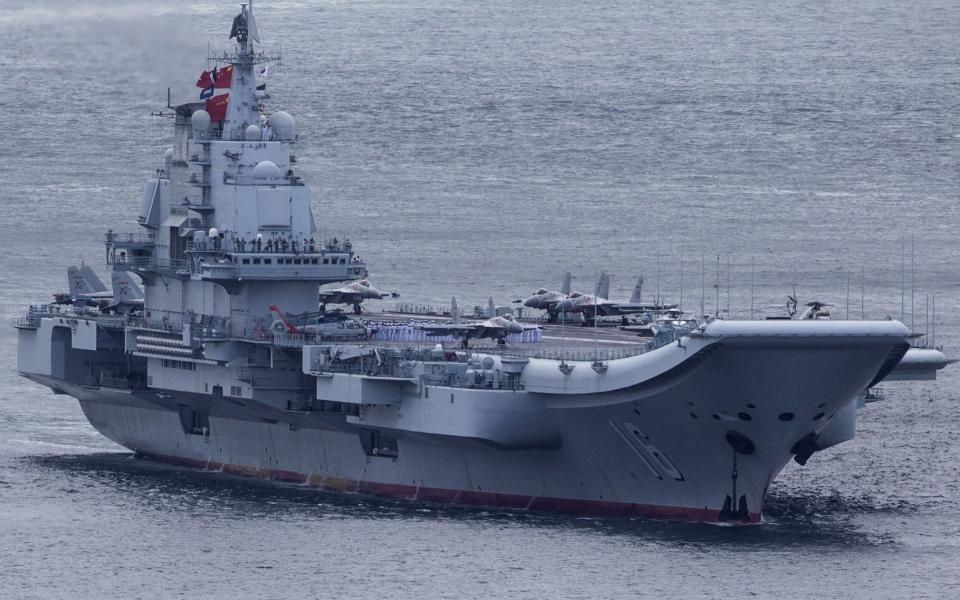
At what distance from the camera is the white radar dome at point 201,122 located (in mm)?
57312

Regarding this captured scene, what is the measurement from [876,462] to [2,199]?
65172mm

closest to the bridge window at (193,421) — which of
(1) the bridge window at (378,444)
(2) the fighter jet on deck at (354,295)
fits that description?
(2) the fighter jet on deck at (354,295)

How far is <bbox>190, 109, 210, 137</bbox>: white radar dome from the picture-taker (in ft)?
188

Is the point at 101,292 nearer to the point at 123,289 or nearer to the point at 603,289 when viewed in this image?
the point at 123,289

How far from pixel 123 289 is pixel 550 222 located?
5205 centimetres

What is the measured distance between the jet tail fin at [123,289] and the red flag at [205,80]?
5.69 meters

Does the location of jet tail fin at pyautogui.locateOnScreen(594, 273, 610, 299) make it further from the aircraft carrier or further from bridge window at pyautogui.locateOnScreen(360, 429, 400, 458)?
bridge window at pyautogui.locateOnScreen(360, 429, 400, 458)

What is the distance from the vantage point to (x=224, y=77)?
57875 mm

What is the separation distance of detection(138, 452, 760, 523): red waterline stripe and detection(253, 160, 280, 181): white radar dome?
6.87m

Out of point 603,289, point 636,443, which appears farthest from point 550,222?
point 636,443

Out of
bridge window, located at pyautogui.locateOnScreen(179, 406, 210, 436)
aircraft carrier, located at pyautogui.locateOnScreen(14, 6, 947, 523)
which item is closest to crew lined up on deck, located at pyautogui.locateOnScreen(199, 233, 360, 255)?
aircraft carrier, located at pyautogui.locateOnScreen(14, 6, 947, 523)

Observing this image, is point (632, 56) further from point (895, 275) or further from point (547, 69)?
point (895, 275)

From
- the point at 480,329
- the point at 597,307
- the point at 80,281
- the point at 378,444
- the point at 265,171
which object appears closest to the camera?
the point at 378,444

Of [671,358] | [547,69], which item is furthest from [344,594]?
[547,69]
